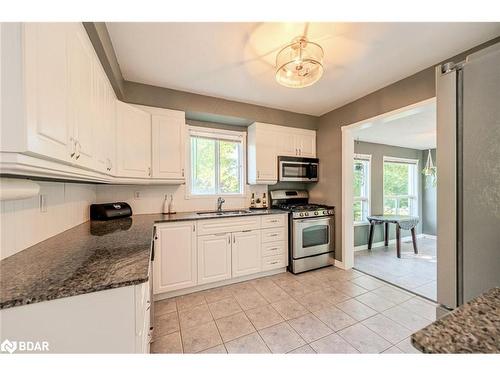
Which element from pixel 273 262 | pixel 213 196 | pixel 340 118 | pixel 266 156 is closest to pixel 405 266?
pixel 273 262

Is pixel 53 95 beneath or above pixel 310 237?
above

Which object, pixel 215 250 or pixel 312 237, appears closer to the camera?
pixel 215 250

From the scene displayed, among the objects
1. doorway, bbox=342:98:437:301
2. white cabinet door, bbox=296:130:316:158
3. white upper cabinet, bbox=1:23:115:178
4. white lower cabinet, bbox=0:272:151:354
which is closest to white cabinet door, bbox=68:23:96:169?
white upper cabinet, bbox=1:23:115:178

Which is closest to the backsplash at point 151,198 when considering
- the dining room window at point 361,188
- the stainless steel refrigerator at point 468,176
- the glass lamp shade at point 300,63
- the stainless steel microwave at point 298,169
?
the stainless steel microwave at point 298,169

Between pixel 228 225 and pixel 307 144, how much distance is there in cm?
200

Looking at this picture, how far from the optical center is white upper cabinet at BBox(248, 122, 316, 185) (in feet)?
10.1

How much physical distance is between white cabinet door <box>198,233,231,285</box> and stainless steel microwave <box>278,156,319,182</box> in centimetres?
136

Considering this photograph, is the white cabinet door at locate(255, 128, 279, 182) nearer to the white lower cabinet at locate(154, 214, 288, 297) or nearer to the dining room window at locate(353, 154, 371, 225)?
the white lower cabinet at locate(154, 214, 288, 297)

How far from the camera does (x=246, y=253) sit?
8.78 ft

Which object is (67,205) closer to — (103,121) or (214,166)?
(103,121)

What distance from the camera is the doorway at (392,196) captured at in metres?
2.96
